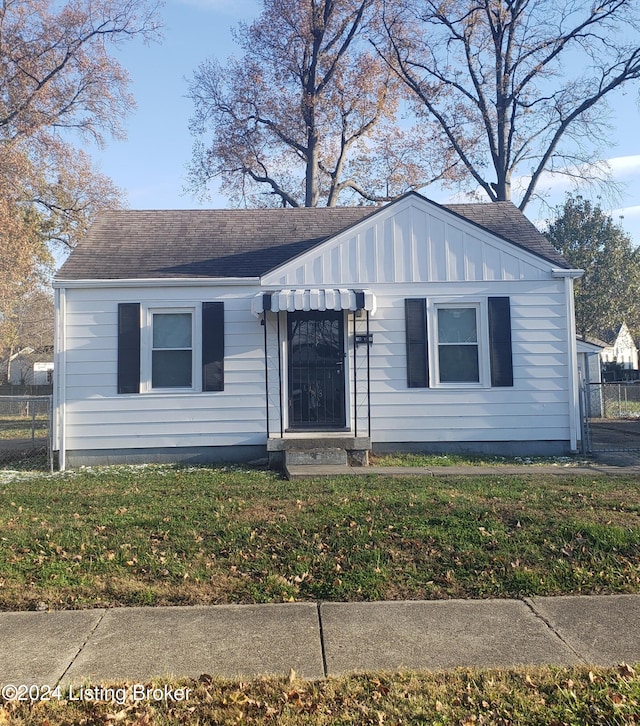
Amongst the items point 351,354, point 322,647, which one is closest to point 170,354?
point 351,354

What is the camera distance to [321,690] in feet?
10.6

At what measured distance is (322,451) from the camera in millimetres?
9359

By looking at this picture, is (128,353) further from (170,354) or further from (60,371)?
(60,371)

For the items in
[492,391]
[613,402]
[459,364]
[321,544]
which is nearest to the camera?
[321,544]

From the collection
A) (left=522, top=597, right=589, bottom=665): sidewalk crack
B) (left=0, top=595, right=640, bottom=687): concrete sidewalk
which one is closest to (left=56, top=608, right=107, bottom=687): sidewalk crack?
(left=0, top=595, right=640, bottom=687): concrete sidewalk

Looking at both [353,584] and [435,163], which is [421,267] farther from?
[435,163]

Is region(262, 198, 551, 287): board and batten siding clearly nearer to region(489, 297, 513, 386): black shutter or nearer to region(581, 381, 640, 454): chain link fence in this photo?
region(489, 297, 513, 386): black shutter

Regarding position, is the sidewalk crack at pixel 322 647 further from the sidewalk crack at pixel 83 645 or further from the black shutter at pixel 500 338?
the black shutter at pixel 500 338

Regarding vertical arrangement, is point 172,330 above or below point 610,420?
above

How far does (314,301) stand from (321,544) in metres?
4.68

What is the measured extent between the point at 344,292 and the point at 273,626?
243 inches

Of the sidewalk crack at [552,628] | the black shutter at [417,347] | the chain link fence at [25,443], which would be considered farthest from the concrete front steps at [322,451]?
the sidewalk crack at [552,628]

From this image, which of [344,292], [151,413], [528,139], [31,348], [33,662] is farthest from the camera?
[31,348]

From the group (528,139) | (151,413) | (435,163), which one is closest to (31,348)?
(435,163)
